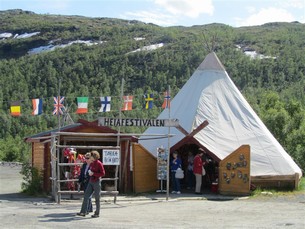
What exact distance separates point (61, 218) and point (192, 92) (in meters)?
9.94

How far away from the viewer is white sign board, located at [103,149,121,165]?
14945 millimetres

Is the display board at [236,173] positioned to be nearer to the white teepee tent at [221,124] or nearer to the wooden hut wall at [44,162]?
the white teepee tent at [221,124]

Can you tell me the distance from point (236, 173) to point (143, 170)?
297 centimetres

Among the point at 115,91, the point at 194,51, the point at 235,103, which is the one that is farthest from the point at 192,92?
A: the point at 194,51

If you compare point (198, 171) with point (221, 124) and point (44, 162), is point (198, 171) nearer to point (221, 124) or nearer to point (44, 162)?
point (221, 124)

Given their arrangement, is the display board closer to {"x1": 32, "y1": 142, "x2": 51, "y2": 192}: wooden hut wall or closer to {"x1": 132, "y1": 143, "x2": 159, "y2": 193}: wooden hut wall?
{"x1": 132, "y1": 143, "x2": 159, "y2": 193}: wooden hut wall

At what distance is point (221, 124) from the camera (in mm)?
19391

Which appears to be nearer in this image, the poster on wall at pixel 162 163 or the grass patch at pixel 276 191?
the poster on wall at pixel 162 163

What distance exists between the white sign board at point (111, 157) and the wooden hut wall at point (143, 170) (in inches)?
91.8

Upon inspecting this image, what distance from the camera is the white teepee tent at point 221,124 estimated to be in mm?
18344

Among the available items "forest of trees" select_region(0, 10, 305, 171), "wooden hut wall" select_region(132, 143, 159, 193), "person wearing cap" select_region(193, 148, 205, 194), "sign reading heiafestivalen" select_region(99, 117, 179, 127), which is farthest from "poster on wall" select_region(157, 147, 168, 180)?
"forest of trees" select_region(0, 10, 305, 171)

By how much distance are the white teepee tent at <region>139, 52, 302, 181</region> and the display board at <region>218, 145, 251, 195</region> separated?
77cm

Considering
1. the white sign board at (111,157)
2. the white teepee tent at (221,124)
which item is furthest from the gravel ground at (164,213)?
the white teepee tent at (221,124)

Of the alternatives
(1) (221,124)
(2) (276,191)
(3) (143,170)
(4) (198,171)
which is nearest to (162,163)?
(3) (143,170)
